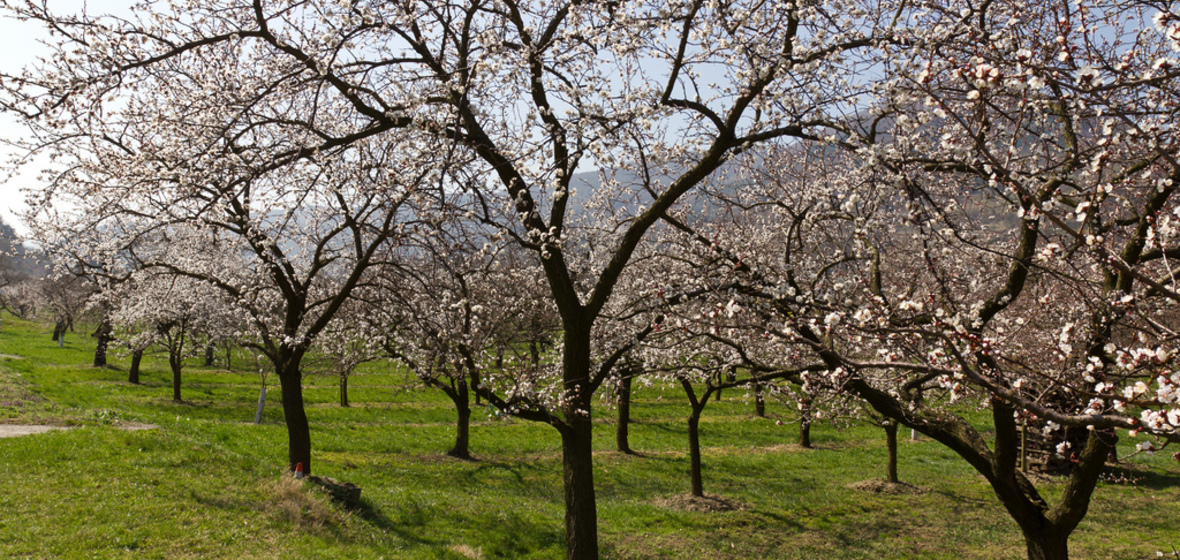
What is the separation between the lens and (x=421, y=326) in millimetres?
10516

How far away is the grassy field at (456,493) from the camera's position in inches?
350

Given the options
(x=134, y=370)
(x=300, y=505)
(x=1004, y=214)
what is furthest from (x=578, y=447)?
(x=134, y=370)

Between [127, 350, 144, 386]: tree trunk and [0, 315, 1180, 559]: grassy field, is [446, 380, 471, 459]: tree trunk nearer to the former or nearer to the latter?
[0, 315, 1180, 559]: grassy field

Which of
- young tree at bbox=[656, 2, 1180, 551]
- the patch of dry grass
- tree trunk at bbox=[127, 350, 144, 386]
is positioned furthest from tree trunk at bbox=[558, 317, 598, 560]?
tree trunk at bbox=[127, 350, 144, 386]

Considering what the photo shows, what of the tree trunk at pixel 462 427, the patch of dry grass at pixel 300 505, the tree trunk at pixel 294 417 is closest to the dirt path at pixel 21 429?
the tree trunk at pixel 294 417

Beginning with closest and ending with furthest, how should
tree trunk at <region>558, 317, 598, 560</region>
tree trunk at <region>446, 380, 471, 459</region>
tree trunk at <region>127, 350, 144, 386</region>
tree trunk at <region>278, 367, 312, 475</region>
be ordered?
1. tree trunk at <region>558, 317, 598, 560</region>
2. tree trunk at <region>278, 367, 312, 475</region>
3. tree trunk at <region>446, 380, 471, 459</region>
4. tree trunk at <region>127, 350, 144, 386</region>

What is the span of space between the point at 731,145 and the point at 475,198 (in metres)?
3.25

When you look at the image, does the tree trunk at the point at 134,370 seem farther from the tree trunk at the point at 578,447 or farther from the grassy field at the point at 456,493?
the tree trunk at the point at 578,447

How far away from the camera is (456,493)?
15.6 meters

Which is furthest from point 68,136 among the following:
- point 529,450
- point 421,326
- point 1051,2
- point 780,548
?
point 529,450

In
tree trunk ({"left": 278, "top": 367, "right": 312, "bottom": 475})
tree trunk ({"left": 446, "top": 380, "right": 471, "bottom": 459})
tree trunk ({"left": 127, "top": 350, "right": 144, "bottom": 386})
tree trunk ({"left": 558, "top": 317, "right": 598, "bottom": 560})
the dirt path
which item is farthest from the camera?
tree trunk ({"left": 127, "top": 350, "right": 144, "bottom": 386})

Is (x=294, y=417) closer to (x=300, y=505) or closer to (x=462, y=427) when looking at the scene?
(x=300, y=505)

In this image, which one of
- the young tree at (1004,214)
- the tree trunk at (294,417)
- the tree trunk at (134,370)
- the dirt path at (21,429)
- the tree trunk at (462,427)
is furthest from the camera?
the tree trunk at (134,370)

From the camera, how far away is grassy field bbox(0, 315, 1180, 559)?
29.2ft
